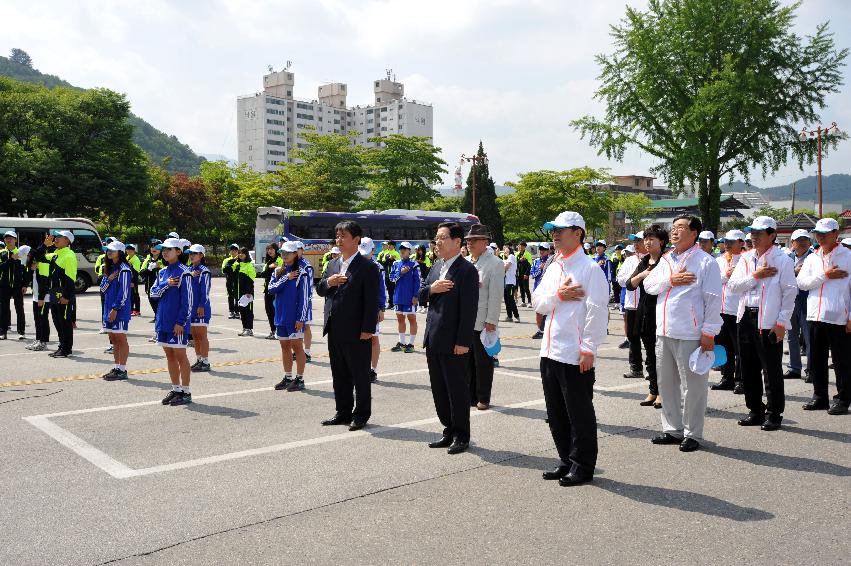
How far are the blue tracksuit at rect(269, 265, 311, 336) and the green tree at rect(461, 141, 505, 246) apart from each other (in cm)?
5302

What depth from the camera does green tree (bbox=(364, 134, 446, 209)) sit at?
6581 cm

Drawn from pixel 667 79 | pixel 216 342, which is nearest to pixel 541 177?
pixel 667 79

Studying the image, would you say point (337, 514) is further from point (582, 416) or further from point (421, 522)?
point (582, 416)

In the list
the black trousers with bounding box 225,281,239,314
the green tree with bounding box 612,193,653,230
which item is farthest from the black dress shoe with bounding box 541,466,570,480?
the green tree with bounding box 612,193,653,230

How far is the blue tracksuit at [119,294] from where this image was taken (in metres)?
9.84

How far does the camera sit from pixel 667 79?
37.2m

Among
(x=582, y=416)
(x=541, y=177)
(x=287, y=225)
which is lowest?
(x=582, y=416)

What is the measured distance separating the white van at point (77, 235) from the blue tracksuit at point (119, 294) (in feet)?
65.6

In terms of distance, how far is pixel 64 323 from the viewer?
11.7m

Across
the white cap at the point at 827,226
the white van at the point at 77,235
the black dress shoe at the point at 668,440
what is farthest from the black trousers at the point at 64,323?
the white van at the point at 77,235

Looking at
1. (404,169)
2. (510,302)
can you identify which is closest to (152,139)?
(404,169)

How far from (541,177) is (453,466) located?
57237 millimetres

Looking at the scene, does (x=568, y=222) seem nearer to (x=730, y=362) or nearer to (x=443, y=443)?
(x=443, y=443)

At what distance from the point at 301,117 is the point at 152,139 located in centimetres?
3404
